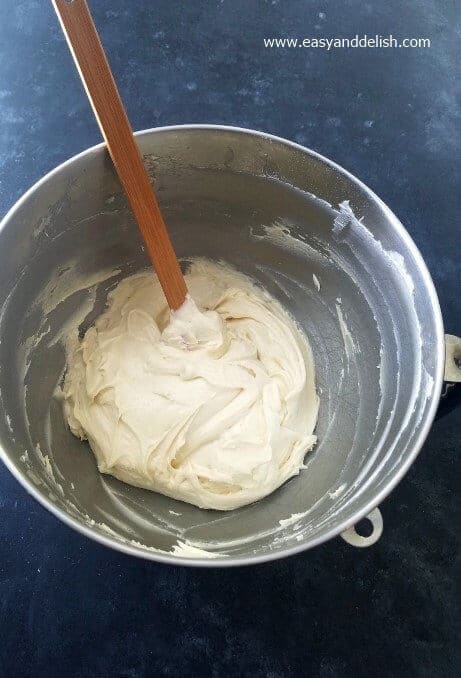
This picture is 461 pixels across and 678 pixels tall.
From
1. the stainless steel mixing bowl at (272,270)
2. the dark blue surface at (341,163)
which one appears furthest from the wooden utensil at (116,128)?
the dark blue surface at (341,163)

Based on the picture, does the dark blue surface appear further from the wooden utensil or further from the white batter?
the wooden utensil

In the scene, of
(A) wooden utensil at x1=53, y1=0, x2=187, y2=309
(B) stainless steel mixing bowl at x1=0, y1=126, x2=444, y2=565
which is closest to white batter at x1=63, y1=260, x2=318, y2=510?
(B) stainless steel mixing bowl at x1=0, y1=126, x2=444, y2=565

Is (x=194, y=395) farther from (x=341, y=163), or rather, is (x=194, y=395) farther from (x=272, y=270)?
(x=341, y=163)

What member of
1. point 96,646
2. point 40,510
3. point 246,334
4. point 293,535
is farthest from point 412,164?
point 96,646

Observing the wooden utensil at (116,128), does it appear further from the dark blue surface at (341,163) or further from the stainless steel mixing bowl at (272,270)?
the dark blue surface at (341,163)

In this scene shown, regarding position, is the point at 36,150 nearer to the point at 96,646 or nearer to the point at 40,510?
the point at 40,510

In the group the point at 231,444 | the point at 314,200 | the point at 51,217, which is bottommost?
the point at 231,444
